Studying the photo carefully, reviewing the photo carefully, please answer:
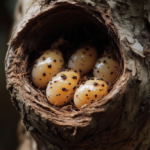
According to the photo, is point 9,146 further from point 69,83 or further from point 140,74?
point 140,74

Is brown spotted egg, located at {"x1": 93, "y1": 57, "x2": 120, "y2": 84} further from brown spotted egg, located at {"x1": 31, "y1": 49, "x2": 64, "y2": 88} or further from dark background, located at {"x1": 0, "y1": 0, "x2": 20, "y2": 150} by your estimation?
dark background, located at {"x1": 0, "y1": 0, "x2": 20, "y2": 150}

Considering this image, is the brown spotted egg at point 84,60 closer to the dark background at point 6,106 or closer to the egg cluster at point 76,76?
the egg cluster at point 76,76

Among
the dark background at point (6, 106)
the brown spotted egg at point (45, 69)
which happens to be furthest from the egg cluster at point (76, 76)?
the dark background at point (6, 106)

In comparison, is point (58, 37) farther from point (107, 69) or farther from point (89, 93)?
point (89, 93)

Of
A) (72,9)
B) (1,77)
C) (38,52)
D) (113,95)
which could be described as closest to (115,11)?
(72,9)

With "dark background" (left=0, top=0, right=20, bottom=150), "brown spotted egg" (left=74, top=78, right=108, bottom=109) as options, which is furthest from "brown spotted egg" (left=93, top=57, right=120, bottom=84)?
"dark background" (left=0, top=0, right=20, bottom=150)

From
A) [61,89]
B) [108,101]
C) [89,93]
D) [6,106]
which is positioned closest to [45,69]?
[61,89]
